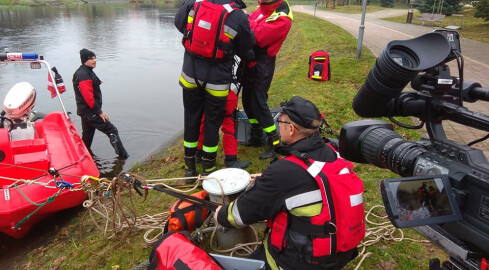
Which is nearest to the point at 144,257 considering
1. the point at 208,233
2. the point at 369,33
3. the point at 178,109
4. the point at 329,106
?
the point at 208,233

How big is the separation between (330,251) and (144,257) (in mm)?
1682

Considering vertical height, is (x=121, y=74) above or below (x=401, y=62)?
below


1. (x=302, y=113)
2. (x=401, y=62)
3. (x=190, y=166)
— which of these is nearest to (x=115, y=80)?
(x=190, y=166)

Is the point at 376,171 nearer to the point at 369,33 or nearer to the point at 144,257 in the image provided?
the point at 144,257

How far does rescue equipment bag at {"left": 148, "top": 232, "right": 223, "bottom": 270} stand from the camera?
1.98 m

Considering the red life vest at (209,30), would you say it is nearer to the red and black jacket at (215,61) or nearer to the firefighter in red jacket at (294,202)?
the red and black jacket at (215,61)

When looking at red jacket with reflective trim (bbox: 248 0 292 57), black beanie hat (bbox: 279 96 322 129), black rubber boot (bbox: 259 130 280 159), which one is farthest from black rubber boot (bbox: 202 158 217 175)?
black beanie hat (bbox: 279 96 322 129)

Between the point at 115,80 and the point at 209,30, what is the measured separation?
8.06 metres

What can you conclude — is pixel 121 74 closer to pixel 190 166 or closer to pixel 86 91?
pixel 86 91

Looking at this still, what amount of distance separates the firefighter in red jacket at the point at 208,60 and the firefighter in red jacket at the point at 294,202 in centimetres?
154

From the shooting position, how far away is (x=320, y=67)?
746 centimetres

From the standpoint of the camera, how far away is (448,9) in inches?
735

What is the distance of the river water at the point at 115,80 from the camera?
5.80m

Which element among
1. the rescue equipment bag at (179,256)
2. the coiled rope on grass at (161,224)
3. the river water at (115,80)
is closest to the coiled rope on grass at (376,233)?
the coiled rope on grass at (161,224)
